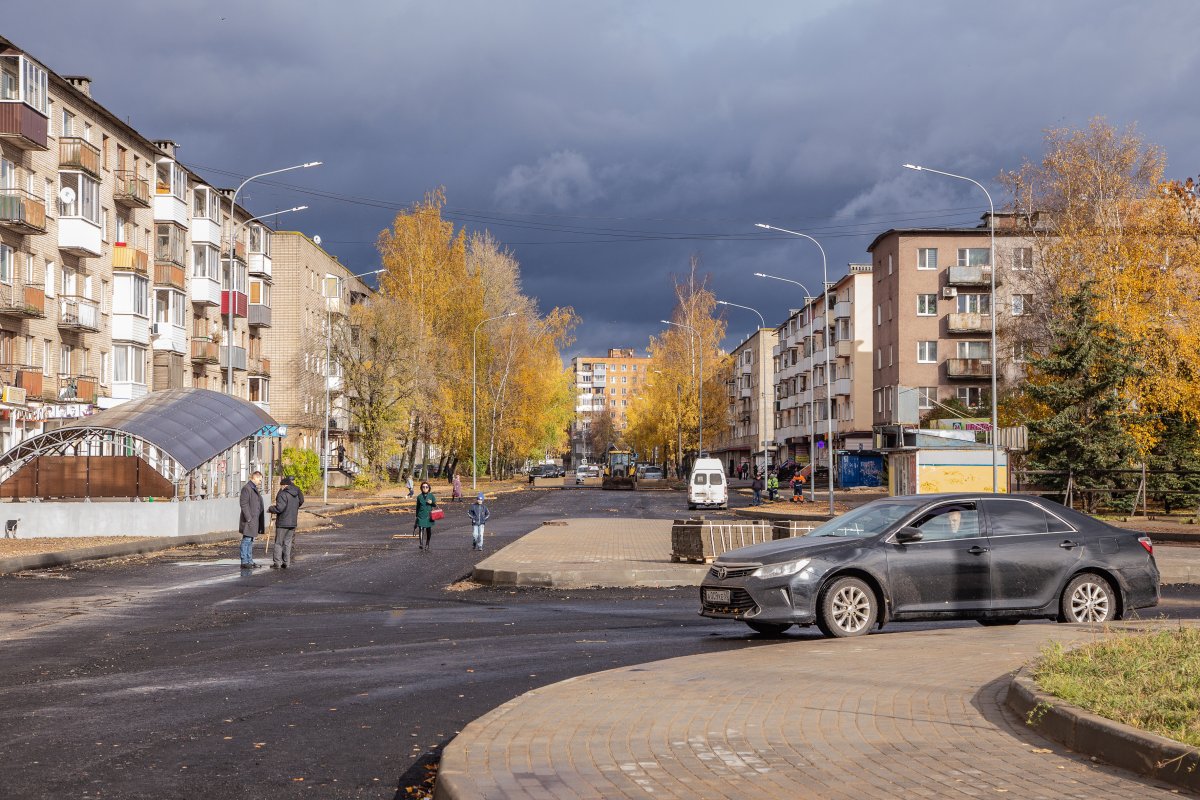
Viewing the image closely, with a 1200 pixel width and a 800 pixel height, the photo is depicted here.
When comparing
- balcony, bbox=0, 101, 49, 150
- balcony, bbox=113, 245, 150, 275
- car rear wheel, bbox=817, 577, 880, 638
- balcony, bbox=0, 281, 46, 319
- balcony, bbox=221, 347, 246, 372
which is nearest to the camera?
car rear wheel, bbox=817, 577, 880, 638

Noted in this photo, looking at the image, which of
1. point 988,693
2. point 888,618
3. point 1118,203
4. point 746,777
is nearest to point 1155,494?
point 1118,203

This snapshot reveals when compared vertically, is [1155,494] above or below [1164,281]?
below

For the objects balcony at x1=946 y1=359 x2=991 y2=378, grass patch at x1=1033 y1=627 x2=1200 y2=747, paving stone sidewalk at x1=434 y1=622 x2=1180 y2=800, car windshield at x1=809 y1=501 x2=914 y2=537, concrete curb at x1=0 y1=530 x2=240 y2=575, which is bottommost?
concrete curb at x1=0 y1=530 x2=240 y2=575

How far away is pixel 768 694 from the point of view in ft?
28.5

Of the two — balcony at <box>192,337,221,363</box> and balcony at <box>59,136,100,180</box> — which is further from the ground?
balcony at <box>59,136,100,180</box>

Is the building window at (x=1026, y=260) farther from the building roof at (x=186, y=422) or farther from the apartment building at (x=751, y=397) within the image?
the apartment building at (x=751, y=397)

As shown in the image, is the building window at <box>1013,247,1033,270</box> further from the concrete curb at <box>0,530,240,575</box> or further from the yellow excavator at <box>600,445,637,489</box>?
the concrete curb at <box>0,530,240,575</box>

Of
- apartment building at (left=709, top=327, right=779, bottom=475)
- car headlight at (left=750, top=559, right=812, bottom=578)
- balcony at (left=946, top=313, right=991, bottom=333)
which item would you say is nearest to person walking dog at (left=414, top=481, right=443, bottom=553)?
car headlight at (left=750, top=559, right=812, bottom=578)

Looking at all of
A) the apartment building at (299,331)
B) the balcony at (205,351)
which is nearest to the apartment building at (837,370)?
the apartment building at (299,331)

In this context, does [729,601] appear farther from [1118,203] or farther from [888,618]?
[1118,203]

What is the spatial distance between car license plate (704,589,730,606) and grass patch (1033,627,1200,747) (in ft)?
12.9

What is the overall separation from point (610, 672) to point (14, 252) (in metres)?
44.3

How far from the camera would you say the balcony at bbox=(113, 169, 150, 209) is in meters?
57.6

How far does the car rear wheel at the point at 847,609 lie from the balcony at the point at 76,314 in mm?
44908
